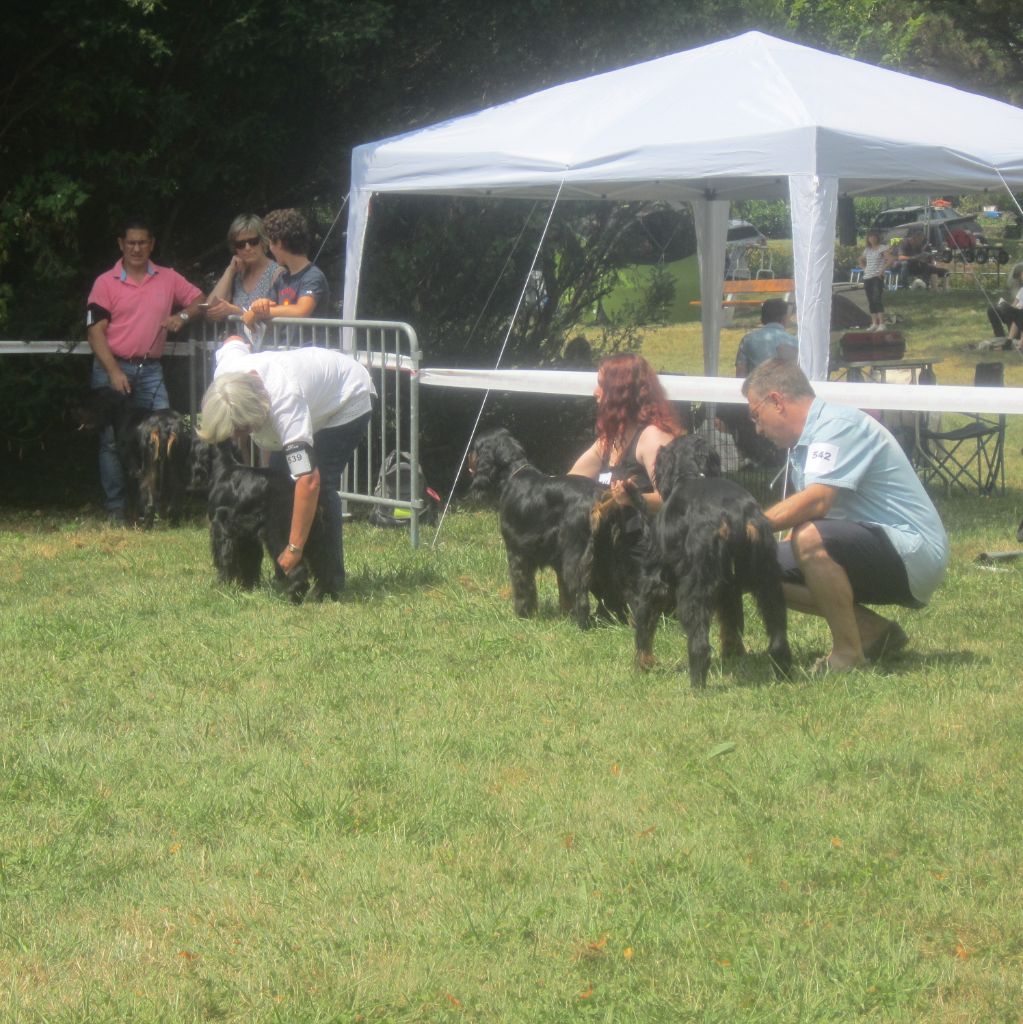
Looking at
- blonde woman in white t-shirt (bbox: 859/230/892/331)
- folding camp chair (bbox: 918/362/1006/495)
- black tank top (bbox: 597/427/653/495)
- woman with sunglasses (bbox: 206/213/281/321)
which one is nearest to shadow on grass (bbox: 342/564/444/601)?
black tank top (bbox: 597/427/653/495)

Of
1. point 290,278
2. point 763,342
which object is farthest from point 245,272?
point 763,342

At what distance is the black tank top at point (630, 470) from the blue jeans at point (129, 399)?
439 cm

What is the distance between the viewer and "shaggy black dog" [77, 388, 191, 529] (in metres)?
9.81

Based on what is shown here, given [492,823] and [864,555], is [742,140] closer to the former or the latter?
[864,555]

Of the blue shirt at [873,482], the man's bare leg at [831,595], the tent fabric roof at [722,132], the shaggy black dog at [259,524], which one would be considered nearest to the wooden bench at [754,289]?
the tent fabric roof at [722,132]

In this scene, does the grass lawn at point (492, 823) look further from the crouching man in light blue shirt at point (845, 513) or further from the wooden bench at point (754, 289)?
the wooden bench at point (754, 289)

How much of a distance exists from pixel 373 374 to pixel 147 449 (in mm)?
1600

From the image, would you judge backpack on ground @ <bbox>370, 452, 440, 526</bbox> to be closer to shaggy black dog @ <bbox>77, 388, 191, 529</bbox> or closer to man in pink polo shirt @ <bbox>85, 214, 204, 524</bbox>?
shaggy black dog @ <bbox>77, 388, 191, 529</bbox>

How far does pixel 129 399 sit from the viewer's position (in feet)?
33.2

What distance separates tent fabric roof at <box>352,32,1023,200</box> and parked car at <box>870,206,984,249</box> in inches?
1033

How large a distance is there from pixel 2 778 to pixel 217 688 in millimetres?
1166

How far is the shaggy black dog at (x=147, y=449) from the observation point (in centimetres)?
981

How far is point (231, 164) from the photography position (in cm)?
1095

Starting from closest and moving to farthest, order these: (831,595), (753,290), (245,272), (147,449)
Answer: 1. (831,595)
2. (245,272)
3. (147,449)
4. (753,290)
